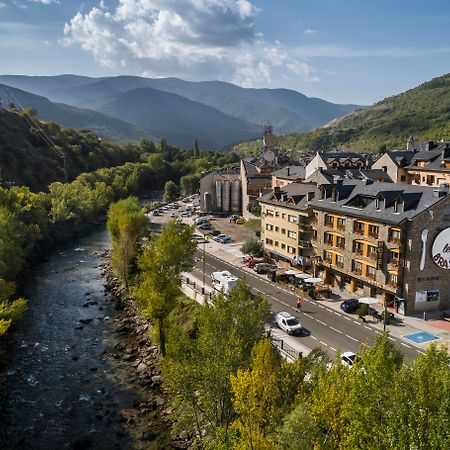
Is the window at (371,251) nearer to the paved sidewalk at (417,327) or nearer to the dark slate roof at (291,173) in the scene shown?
the paved sidewalk at (417,327)

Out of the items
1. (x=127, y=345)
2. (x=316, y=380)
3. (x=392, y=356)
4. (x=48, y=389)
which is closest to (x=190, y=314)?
(x=127, y=345)

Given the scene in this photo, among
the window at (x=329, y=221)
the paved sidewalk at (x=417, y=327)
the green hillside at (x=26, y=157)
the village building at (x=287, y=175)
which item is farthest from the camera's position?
the green hillside at (x=26, y=157)

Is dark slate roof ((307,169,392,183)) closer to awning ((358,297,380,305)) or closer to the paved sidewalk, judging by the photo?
the paved sidewalk

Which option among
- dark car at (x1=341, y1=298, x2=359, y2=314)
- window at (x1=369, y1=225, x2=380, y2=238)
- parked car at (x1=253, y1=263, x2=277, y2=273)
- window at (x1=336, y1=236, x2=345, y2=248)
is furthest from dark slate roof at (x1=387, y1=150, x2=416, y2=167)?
dark car at (x1=341, y1=298, x2=359, y2=314)

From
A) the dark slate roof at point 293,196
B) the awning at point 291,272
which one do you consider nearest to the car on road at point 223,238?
the dark slate roof at point 293,196

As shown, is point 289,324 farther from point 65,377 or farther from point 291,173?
point 291,173

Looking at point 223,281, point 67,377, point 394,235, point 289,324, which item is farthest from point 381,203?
point 67,377
